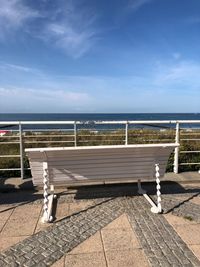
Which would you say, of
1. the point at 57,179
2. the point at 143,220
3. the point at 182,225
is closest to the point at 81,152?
the point at 57,179

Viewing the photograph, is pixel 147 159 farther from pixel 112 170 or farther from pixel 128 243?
pixel 128 243

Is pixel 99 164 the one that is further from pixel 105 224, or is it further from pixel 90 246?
pixel 90 246

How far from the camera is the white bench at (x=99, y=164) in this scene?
4402 mm

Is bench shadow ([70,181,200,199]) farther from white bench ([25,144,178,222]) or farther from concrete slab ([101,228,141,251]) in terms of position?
concrete slab ([101,228,141,251])

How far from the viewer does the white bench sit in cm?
440

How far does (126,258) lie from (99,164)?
5.69 ft

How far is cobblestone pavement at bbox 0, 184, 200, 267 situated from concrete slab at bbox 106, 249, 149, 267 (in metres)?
0.08

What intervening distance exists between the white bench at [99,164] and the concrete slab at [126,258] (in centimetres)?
125

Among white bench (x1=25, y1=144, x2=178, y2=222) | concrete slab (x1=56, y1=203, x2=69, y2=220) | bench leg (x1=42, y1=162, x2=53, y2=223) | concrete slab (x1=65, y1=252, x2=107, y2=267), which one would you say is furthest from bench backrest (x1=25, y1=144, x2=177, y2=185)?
concrete slab (x1=65, y1=252, x2=107, y2=267)

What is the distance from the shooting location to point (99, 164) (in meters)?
4.71

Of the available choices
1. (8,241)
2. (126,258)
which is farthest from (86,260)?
(8,241)

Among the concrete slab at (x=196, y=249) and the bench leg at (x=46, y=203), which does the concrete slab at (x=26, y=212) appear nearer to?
the bench leg at (x=46, y=203)

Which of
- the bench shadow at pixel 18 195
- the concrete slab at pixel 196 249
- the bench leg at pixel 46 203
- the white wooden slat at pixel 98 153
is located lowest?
the bench shadow at pixel 18 195

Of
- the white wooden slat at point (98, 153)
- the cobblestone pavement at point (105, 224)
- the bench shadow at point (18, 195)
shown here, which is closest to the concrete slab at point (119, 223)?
the cobblestone pavement at point (105, 224)
